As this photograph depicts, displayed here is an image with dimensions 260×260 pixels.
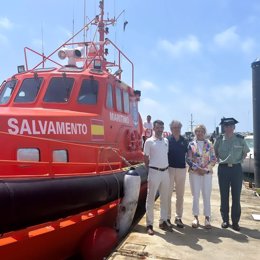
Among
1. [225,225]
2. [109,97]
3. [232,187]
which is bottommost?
[225,225]

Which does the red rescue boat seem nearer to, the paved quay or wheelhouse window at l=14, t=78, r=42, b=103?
wheelhouse window at l=14, t=78, r=42, b=103

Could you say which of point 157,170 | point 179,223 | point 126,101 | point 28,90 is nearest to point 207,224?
point 179,223

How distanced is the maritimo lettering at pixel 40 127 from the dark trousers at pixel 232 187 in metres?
2.25

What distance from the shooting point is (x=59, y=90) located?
6.16m

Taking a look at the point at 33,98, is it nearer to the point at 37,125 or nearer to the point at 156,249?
the point at 37,125

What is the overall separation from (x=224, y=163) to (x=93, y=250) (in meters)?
2.42

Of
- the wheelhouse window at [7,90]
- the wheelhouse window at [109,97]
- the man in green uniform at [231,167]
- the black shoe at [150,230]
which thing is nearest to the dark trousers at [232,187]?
the man in green uniform at [231,167]

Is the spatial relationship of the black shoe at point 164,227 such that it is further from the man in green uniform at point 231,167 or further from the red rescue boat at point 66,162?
the man in green uniform at point 231,167

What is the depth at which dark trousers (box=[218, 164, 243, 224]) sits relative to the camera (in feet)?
18.9

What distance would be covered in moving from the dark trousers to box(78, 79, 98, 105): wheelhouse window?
2238 mm

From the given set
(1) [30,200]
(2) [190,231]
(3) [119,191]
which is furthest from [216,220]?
(1) [30,200]

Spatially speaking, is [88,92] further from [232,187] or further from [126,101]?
[232,187]

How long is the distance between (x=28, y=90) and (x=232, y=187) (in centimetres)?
349

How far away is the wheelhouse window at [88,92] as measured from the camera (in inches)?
242
